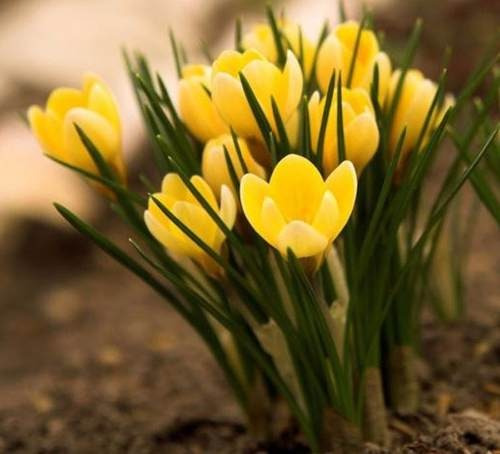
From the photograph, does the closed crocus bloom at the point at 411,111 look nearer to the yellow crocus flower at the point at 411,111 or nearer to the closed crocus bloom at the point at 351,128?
the yellow crocus flower at the point at 411,111

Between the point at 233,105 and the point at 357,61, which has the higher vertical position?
the point at 357,61

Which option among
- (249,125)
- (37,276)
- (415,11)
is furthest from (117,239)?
(249,125)

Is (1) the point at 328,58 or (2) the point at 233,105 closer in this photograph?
(2) the point at 233,105

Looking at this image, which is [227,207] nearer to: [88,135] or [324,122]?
[324,122]

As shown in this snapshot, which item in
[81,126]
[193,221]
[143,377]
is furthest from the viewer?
[143,377]

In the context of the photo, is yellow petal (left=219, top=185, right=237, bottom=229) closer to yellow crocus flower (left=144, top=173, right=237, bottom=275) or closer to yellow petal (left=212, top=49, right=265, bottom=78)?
yellow crocus flower (left=144, top=173, right=237, bottom=275)

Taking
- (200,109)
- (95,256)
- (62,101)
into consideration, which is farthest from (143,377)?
→ (95,256)
